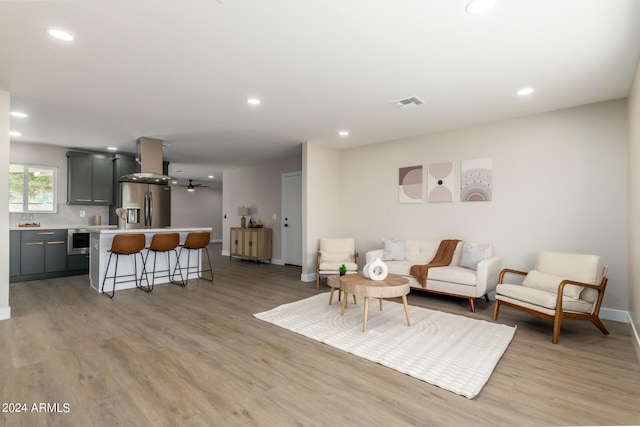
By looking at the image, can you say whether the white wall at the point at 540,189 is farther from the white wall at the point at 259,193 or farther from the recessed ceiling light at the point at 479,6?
the white wall at the point at 259,193

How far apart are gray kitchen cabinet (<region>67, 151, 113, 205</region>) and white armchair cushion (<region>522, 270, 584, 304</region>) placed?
25.1 ft

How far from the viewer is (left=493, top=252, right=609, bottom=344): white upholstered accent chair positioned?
2996 millimetres

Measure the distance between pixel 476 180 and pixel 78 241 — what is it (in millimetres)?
7196

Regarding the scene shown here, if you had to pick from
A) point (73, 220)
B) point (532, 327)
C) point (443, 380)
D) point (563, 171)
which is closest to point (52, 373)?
point (443, 380)

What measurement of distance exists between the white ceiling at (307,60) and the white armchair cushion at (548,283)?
206cm

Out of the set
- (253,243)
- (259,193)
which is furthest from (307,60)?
(259,193)

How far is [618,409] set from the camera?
6.24 ft

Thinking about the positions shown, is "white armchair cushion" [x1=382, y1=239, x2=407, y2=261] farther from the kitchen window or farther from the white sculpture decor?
the kitchen window

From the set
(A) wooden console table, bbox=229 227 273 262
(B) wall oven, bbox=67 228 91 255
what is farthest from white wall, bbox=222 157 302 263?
(B) wall oven, bbox=67 228 91 255

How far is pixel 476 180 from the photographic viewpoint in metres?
4.67

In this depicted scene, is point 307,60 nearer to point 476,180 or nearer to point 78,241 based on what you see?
point 476,180

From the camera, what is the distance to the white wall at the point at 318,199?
18.7 feet

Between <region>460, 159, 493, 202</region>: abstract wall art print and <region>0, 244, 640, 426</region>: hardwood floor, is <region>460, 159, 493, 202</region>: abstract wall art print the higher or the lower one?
the higher one

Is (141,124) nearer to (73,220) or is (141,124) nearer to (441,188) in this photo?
(73,220)
